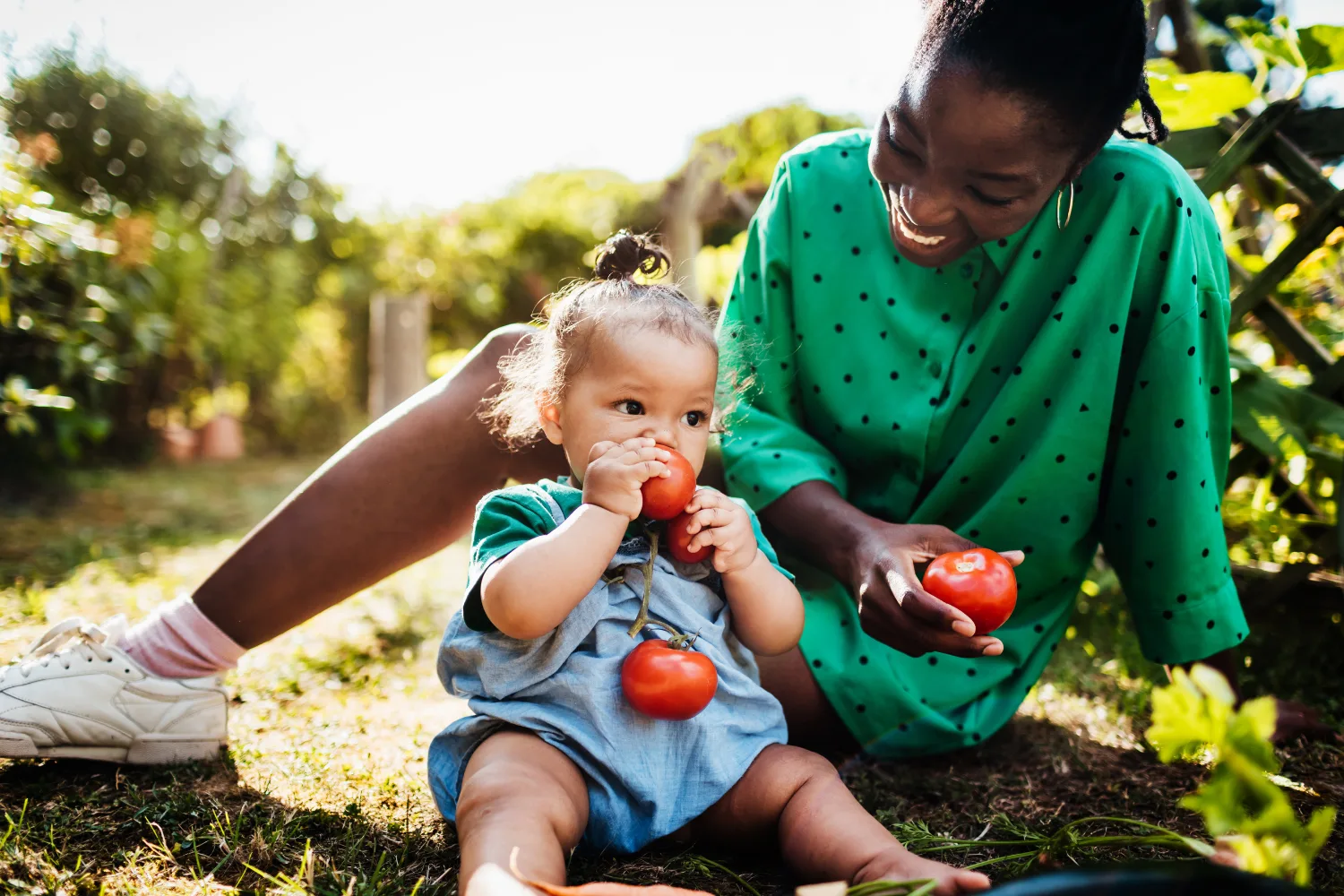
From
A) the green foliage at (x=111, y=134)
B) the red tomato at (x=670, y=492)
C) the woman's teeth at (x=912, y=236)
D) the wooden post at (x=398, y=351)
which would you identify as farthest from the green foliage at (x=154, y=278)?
→ the woman's teeth at (x=912, y=236)

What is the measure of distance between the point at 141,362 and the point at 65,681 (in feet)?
15.3

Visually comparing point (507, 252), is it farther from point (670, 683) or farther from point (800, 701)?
point (670, 683)

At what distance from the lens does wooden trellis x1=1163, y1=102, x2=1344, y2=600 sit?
1.93 m

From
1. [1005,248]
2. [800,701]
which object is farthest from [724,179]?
[800,701]

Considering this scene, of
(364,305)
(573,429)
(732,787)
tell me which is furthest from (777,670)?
(364,305)

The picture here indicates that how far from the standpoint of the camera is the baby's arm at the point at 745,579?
4.40ft

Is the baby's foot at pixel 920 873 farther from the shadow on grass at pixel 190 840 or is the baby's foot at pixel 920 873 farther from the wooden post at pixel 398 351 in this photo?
the wooden post at pixel 398 351

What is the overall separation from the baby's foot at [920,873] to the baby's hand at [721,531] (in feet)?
1.44

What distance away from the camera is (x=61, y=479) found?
4.28 metres

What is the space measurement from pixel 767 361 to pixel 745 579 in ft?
1.93

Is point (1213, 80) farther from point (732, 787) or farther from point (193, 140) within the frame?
point (193, 140)

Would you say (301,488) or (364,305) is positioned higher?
(301,488)

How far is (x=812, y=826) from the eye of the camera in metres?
1.22

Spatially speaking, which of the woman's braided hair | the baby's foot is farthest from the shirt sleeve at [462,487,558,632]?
the woman's braided hair
